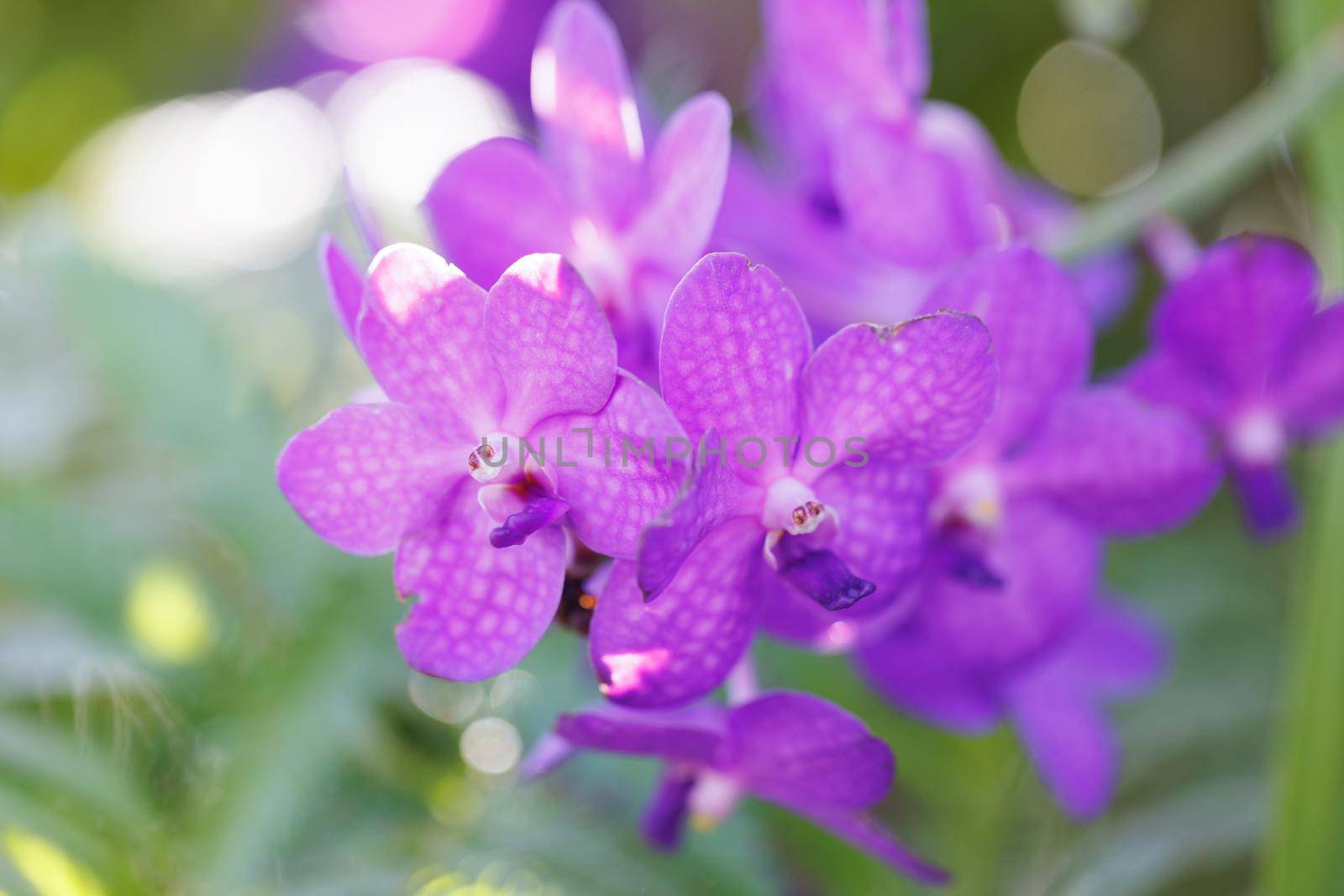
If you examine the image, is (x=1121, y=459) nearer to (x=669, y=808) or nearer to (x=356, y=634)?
(x=669, y=808)

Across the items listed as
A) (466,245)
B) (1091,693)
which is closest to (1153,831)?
(1091,693)

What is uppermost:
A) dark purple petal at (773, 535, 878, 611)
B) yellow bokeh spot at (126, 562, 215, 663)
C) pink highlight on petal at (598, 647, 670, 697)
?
dark purple petal at (773, 535, 878, 611)

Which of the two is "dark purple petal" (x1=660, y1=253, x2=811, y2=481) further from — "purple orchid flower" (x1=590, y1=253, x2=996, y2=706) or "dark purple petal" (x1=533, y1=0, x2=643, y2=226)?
"dark purple petal" (x1=533, y1=0, x2=643, y2=226)

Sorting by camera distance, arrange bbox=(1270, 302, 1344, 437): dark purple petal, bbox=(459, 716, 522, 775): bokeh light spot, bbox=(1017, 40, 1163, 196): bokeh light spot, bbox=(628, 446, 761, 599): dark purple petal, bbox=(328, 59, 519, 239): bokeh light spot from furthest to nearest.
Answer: bbox=(1017, 40, 1163, 196): bokeh light spot
bbox=(328, 59, 519, 239): bokeh light spot
bbox=(459, 716, 522, 775): bokeh light spot
bbox=(1270, 302, 1344, 437): dark purple petal
bbox=(628, 446, 761, 599): dark purple petal

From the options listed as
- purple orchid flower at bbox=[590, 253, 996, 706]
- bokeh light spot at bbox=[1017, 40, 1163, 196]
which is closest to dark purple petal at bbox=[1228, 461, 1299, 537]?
purple orchid flower at bbox=[590, 253, 996, 706]

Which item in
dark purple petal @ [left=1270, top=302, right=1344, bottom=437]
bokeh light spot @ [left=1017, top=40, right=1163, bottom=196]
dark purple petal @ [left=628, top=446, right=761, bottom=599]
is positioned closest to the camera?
dark purple petal @ [left=628, top=446, right=761, bottom=599]

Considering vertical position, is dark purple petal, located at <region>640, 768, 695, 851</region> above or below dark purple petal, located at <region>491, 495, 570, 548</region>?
below

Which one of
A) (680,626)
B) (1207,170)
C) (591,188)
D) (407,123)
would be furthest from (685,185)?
(407,123)
